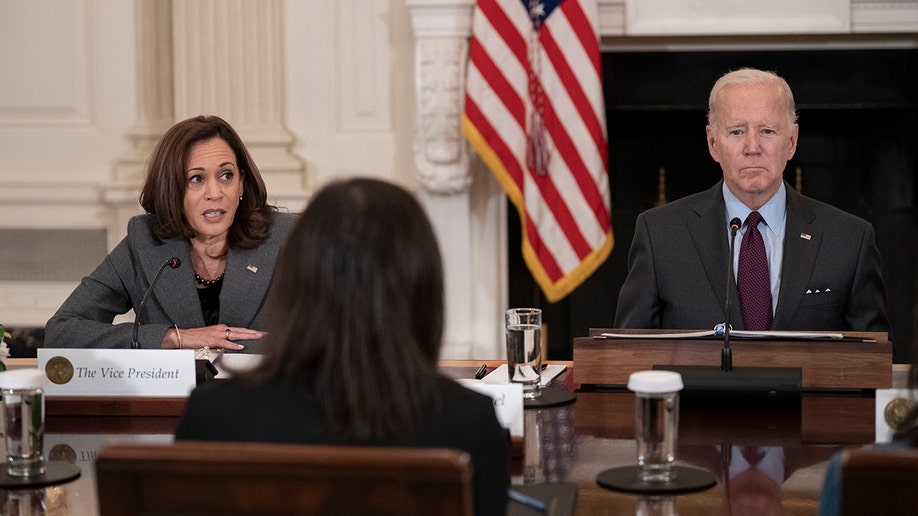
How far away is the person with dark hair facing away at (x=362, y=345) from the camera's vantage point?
1396 mm

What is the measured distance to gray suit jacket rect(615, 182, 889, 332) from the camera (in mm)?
3055

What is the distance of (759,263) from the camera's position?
3129 millimetres

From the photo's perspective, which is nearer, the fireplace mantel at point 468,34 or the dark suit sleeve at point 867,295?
the dark suit sleeve at point 867,295

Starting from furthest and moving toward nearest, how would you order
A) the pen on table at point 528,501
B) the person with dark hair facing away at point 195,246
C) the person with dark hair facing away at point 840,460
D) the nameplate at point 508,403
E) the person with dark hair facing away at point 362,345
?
the person with dark hair facing away at point 195,246, the nameplate at point 508,403, the pen on table at point 528,501, the person with dark hair facing away at point 362,345, the person with dark hair facing away at point 840,460

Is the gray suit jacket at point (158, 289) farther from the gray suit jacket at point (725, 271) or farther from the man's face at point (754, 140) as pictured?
the man's face at point (754, 140)

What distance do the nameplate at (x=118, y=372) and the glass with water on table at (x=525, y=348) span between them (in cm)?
66

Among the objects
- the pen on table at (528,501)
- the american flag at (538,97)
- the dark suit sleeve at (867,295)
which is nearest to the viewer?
the pen on table at (528,501)

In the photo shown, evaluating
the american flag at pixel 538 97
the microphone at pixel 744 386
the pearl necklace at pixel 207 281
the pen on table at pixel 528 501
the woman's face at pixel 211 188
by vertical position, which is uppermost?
the american flag at pixel 538 97

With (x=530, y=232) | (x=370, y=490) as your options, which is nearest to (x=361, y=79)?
(x=530, y=232)

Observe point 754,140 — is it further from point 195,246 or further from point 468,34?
point 468,34

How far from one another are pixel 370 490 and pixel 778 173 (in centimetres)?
226

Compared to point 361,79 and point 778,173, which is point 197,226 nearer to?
point 778,173

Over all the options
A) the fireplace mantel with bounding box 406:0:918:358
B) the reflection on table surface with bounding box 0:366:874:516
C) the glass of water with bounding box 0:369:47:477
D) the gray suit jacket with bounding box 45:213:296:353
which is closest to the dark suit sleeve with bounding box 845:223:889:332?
the reflection on table surface with bounding box 0:366:874:516

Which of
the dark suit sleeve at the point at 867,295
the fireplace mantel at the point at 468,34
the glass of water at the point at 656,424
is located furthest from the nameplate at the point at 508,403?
the fireplace mantel at the point at 468,34
